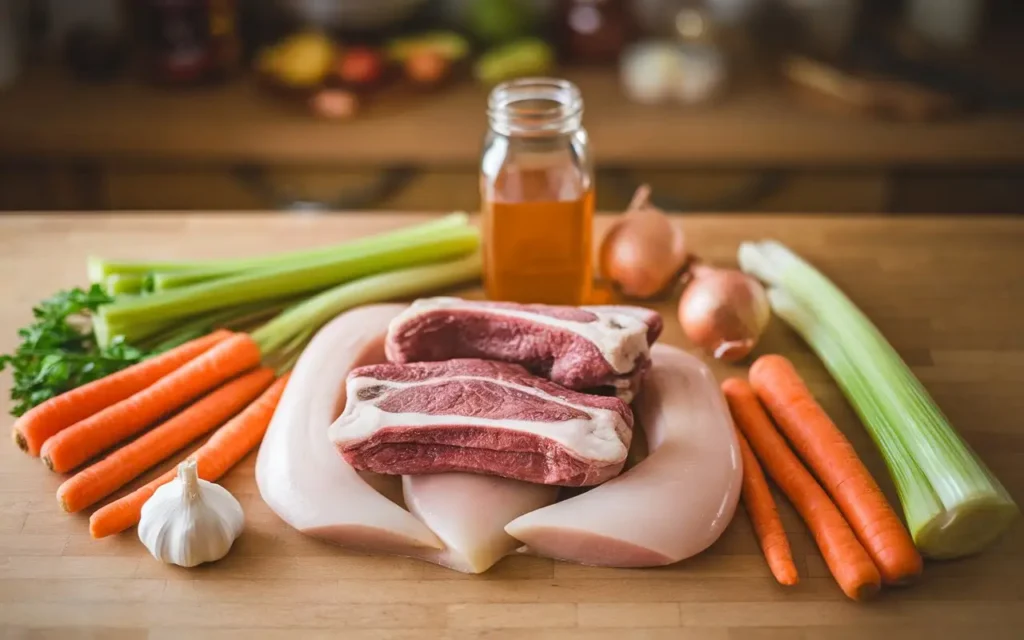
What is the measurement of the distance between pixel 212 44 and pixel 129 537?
2.16 metres

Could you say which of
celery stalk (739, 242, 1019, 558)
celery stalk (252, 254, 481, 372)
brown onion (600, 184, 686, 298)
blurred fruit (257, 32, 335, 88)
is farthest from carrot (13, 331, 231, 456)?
Result: blurred fruit (257, 32, 335, 88)

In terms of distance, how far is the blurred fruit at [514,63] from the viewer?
3.08 meters

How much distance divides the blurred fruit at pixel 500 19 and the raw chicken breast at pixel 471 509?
2271 millimetres

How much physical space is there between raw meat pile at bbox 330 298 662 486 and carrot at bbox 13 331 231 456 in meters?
0.37

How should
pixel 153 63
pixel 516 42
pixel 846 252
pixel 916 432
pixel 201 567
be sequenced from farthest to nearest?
pixel 516 42 → pixel 153 63 → pixel 846 252 → pixel 916 432 → pixel 201 567

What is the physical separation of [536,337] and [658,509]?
340mm

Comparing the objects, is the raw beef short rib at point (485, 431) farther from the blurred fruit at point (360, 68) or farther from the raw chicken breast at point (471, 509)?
the blurred fruit at point (360, 68)

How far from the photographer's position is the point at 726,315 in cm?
163

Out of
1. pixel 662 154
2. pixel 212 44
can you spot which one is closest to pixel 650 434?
pixel 662 154

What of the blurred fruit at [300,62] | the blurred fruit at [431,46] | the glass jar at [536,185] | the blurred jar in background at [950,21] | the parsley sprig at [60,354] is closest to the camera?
the parsley sprig at [60,354]

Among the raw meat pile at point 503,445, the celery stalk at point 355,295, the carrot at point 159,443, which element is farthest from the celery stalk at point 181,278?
the raw meat pile at point 503,445

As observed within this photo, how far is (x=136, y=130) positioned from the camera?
2846mm

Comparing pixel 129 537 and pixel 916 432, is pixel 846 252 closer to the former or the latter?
pixel 916 432

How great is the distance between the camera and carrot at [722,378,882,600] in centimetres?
120
